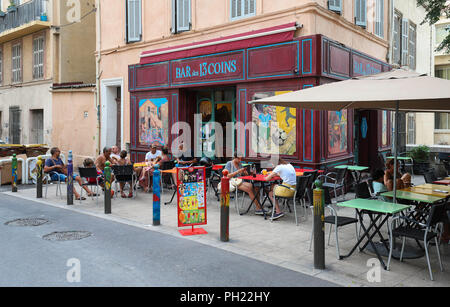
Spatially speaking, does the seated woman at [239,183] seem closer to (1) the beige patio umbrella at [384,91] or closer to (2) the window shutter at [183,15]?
(1) the beige patio umbrella at [384,91]

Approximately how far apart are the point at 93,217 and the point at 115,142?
26.7 ft

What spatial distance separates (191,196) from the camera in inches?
275

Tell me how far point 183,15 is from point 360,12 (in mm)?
5341

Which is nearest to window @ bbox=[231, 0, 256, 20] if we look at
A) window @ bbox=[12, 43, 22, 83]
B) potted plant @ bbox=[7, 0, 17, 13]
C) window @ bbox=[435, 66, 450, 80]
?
window @ bbox=[12, 43, 22, 83]

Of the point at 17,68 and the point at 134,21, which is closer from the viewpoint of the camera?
the point at 134,21

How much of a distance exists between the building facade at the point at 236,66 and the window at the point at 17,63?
7724 millimetres

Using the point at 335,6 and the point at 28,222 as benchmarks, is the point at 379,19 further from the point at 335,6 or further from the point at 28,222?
the point at 28,222

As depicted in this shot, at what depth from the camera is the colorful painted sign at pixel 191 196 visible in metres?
6.87

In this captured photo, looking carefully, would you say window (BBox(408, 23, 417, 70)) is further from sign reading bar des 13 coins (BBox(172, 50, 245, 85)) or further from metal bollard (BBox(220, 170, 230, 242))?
metal bollard (BBox(220, 170, 230, 242))

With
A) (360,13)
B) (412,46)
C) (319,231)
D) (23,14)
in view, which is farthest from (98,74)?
(412,46)

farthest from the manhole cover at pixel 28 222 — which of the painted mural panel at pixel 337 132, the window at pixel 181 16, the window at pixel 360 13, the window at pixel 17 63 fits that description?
the window at pixel 17 63

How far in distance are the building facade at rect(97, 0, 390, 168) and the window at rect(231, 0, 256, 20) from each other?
27 mm

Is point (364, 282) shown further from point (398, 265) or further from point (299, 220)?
point (299, 220)
